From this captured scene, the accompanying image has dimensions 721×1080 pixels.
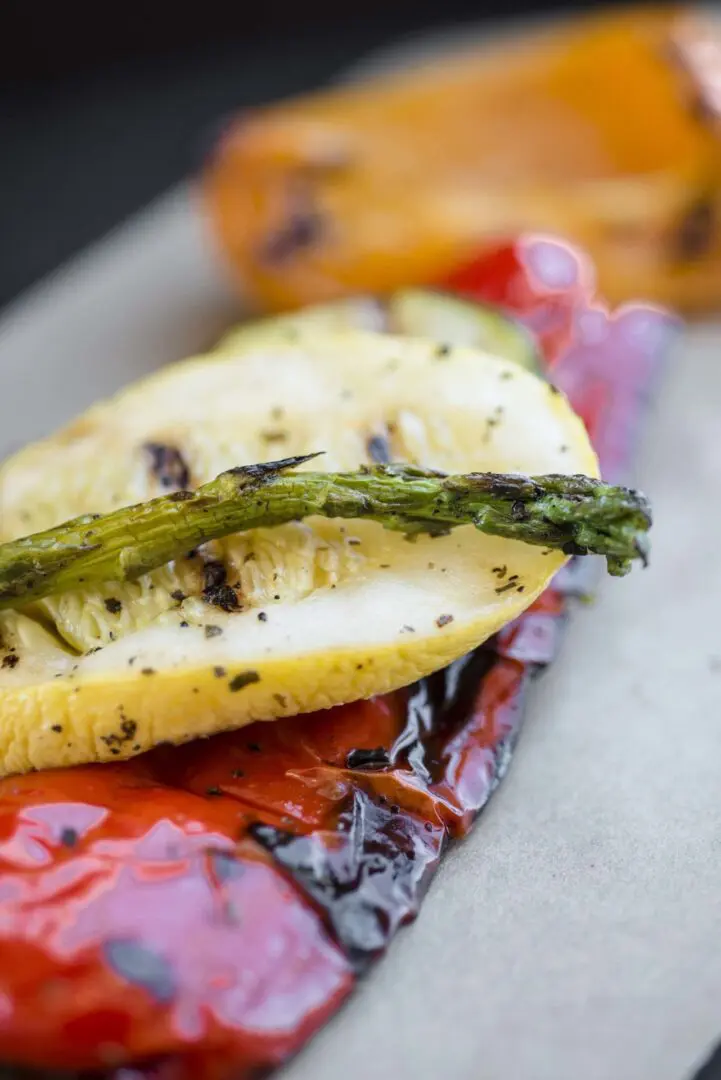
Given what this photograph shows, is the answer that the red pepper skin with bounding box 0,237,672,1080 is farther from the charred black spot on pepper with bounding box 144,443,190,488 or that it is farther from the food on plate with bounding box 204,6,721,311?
the food on plate with bounding box 204,6,721,311

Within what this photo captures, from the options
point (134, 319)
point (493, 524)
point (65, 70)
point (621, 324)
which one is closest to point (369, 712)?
point (493, 524)

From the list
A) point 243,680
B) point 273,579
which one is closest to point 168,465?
point 273,579

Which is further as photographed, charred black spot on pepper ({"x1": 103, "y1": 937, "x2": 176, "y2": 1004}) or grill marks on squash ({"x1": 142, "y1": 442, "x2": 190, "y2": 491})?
grill marks on squash ({"x1": 142, "y1": 442, "x2": 190, "y2": 491})

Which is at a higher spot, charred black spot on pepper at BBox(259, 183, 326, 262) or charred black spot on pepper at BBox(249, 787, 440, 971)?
charred black spot on pepper at BBox(259, 183, 326, 262)

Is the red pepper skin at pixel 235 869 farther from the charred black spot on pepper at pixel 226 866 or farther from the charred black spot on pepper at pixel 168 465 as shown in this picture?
the charred black spot on pepper at pixel 168 465

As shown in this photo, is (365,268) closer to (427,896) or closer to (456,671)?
(456,671)

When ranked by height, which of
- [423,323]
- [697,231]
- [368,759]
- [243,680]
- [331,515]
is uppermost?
[697,231]

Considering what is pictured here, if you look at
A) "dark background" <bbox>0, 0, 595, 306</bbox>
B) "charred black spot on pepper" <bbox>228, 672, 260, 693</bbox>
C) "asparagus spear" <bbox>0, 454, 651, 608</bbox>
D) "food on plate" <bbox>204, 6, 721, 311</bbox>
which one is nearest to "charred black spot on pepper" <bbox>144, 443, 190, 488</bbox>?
"asparagus spear" <bbox>0, 454, 651, 608</bbox>

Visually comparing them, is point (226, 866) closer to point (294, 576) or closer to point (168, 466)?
point (294, 576)
